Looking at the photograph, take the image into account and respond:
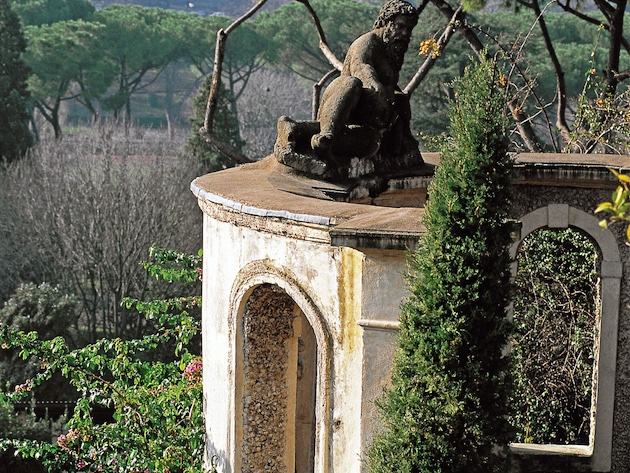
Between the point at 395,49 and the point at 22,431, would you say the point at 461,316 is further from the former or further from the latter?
the point at 22,431

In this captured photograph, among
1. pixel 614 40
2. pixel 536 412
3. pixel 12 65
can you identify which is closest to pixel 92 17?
pixel 12 65

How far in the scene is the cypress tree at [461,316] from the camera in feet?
16.2

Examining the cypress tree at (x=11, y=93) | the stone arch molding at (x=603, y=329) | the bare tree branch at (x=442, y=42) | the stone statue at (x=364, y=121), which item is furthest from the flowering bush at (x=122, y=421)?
the cypress tree at (x=11, y=93)

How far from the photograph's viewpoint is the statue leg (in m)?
7.44

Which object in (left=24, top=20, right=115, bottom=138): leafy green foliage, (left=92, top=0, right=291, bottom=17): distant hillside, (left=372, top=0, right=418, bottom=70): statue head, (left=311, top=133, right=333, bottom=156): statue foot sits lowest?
(left=311, top=133, right=333, bottom=156): statue foot

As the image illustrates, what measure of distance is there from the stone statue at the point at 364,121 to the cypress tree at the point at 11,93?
1854 centimetres

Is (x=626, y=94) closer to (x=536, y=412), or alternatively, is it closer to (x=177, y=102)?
(x=536, y=412)

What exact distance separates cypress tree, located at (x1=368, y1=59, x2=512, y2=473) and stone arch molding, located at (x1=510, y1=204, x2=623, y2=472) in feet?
A: 12.2

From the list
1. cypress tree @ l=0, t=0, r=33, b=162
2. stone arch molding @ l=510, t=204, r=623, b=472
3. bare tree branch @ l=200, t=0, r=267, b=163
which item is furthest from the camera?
cypress tree @ l=0, t=0, r=33, b=162

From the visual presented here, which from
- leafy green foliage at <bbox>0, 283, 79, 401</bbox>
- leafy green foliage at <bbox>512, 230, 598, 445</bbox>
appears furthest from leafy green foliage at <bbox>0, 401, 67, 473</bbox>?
leafy green foliage at <bbox>512, 230, 598, 445</bbox>

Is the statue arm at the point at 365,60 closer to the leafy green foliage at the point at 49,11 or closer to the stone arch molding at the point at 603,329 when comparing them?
the stone arch molding at the point at 603,329

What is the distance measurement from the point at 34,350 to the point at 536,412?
4.69 metres

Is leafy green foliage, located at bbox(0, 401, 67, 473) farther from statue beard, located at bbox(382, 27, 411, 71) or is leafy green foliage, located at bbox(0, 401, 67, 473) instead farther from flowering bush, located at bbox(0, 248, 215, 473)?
statue beard, located at bbox(382, 27, 411, 71)

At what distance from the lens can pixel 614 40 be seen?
13844 mm
